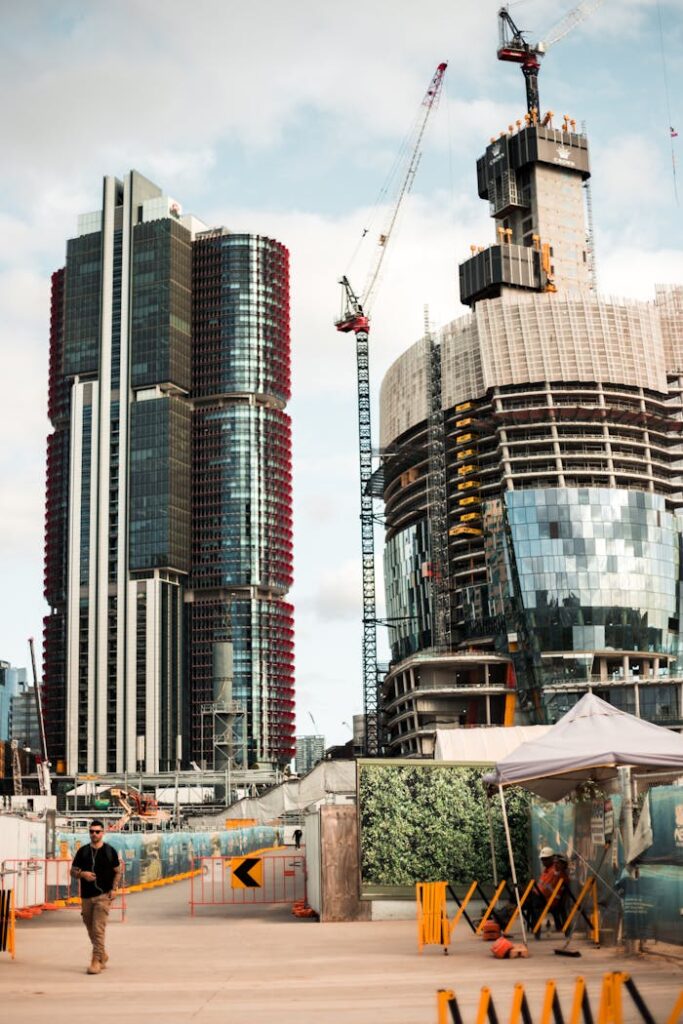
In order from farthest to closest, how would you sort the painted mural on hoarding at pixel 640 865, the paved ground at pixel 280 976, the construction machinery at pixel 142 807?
the construction machinery at pixel 142 807, the painted mural on hoarding at pixel 640 865, the paved ground at pixel 280 976

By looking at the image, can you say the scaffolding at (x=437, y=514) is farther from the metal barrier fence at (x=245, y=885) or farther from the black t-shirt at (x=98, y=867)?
the black t-shirt at (x=98, y=867)

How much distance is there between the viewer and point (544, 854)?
26.8 meters

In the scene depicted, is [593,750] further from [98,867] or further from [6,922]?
[6,922]

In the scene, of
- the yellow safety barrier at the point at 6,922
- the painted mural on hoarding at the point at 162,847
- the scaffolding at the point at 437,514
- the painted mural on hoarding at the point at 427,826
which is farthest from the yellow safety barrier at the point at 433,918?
the scaffolding at the point at 437,514

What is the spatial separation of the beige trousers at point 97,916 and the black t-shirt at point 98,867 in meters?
0.09

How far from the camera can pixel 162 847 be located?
52.8m

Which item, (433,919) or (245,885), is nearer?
(433,919)

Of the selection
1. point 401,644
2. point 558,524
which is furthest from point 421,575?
point 558,524

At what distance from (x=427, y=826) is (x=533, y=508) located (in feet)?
381

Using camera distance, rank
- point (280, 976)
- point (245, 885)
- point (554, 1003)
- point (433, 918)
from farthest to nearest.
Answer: point (245, 885), point (433, 918), point (280, 976), point (554, 1003)

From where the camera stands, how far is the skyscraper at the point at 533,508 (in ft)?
468

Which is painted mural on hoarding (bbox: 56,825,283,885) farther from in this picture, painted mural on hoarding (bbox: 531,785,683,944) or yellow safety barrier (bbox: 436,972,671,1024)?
yellow safety barrier (bbox: 436,972,671,1024)

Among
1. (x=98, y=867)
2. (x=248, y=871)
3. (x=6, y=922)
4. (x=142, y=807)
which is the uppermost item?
(x=142, y=807)

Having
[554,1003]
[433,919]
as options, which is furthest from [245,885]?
[554,1003]
